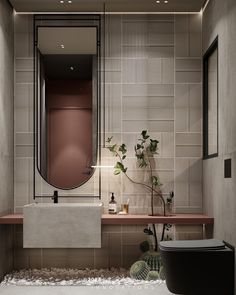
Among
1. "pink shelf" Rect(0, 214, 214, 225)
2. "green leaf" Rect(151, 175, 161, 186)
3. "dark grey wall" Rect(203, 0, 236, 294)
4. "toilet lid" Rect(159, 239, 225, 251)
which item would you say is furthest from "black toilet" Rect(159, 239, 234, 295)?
"green leaf" Rect(151, 175, 161, 186)

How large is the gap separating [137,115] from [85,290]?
5.92 ft

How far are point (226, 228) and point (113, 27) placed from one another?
7.86 feet

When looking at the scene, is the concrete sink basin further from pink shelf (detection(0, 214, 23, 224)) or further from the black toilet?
the black toilet

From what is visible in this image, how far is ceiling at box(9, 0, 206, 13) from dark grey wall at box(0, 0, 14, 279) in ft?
0.74

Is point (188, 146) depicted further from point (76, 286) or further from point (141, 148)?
point (76, 286)

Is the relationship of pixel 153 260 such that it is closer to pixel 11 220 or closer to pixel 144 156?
pixel 144 156

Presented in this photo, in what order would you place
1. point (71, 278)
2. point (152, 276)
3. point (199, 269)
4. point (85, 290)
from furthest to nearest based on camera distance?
point (71, 278) < point (152, 276) < point (85, 290) < point (199, 269)

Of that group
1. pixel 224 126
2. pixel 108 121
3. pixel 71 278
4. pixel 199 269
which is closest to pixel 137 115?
pixel 108 121

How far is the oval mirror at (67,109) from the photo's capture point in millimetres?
4820

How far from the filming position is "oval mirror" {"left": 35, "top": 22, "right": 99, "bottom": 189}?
482cm

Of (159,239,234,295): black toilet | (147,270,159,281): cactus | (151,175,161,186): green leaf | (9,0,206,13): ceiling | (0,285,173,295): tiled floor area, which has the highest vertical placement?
(9,0,206,13): ceiling

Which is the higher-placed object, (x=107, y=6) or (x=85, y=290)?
(x=107, y=6)

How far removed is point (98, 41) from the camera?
487 centimetres

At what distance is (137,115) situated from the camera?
4852 millimetres
